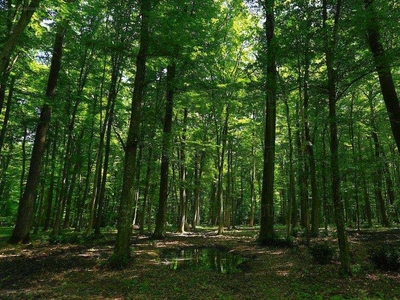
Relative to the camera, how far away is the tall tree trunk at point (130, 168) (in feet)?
28.5

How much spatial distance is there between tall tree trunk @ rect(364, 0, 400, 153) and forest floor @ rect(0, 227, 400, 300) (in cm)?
495

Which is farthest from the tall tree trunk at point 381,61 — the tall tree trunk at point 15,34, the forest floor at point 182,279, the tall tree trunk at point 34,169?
the tall tree trunk at point 34,169

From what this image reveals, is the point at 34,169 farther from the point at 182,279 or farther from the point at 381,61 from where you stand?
the point at 381,61

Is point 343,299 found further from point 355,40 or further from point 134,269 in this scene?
point 355,40

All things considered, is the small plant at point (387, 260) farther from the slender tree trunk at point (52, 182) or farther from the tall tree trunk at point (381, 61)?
the slender tree trunk at point (52, 182)

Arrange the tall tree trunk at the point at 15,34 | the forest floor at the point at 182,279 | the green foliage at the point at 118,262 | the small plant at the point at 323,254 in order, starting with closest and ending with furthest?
the tall tree trunk at the point at 15,34 < the forest floor at the point at 182,279 < the green foliage at the point at 118,262 < the small plant at the point at 323,254

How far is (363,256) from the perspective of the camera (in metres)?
9.56

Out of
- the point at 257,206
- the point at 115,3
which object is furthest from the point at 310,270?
the point at 257,206

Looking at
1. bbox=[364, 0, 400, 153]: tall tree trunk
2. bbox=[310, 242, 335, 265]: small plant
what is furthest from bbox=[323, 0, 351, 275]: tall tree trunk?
bbox=[310, 242, 335, 265]: small plant

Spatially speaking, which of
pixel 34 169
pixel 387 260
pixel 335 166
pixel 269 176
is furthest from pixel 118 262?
pixel 269 176

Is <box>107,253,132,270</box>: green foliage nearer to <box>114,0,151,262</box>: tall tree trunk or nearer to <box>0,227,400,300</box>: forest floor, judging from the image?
<box>114,0,151,262</box>: tall tree trunk

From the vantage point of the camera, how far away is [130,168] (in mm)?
9086

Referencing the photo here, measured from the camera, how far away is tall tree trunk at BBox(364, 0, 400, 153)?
6779 millimetres

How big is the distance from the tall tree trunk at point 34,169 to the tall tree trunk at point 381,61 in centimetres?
1176
